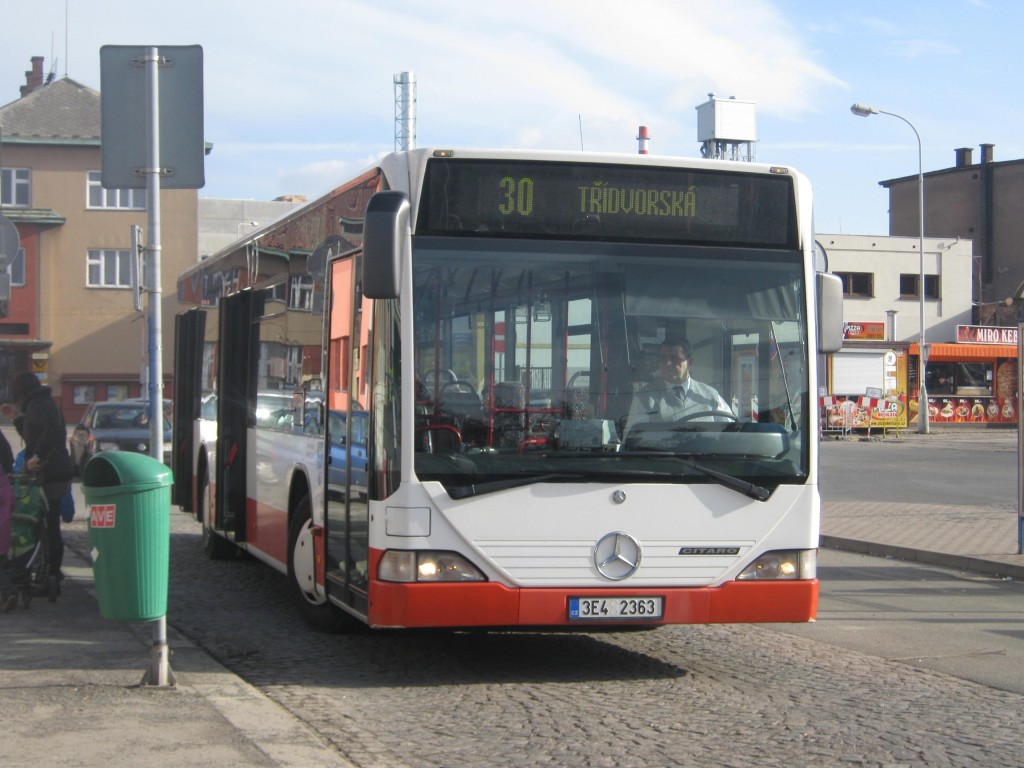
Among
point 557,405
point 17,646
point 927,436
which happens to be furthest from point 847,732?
point 927,436

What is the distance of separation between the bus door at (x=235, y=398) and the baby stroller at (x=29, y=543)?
1.83 meters

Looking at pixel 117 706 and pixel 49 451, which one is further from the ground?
pixel 49 451

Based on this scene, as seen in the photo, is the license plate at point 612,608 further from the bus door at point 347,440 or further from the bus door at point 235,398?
the bus door at point 235,398

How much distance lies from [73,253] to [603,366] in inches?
2225

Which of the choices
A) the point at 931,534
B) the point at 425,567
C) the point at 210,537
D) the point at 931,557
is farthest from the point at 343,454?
the point at 931,534

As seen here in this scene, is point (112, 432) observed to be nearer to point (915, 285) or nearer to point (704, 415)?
point (704, 415)

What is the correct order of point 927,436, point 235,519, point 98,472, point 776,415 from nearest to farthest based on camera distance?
point 98,472 < point 776,415 < point 235,519 < point 927,436

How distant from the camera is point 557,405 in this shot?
7.17m

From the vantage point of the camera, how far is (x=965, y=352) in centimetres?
5150

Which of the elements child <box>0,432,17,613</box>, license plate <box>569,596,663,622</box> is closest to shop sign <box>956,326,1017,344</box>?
child <box>0,432,17,613</box>

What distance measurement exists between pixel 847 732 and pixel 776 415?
1857 mm

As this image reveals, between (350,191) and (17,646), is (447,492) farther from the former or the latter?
(17,646)

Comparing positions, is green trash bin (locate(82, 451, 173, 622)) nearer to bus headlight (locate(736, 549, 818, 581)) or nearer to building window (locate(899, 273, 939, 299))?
bus headlight (locate(736, 549, 818, 581))

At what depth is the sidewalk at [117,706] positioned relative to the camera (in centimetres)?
553
